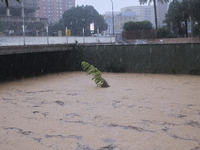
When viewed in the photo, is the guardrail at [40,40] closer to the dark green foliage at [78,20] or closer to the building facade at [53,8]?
the dark green foliage at [78,20]

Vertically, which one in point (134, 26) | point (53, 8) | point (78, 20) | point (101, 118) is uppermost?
point (53, 8)

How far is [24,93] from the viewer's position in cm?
1430

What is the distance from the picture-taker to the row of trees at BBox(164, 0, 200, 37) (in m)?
39.4

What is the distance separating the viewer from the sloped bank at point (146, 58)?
20.4 meters

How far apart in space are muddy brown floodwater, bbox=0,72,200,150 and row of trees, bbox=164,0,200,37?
2747 centimetres

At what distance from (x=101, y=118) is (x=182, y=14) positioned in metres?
36.6

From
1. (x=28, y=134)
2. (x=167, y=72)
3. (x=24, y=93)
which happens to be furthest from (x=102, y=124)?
(x=167, y=72)

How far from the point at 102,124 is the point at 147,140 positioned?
6.18 ft

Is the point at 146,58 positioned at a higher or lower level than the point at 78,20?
lower

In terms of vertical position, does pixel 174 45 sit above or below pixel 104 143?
above

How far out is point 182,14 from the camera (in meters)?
41.8

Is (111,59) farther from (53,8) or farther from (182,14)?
(53,8)

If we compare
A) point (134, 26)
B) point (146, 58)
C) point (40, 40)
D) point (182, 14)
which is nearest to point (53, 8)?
point (134, 26)

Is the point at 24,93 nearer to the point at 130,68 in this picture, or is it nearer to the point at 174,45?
the point at 130,68
